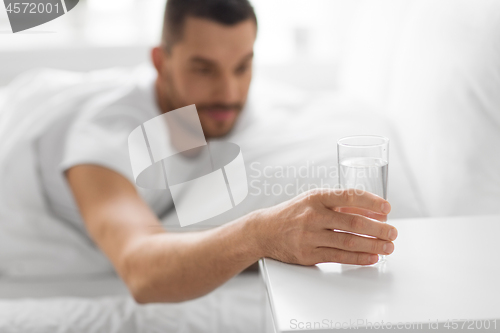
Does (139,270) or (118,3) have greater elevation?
(118,3)

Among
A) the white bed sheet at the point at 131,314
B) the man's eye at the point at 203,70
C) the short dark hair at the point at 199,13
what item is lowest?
the white bed sheet at the point at 131,314

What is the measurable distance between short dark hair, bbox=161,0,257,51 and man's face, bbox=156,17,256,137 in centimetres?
1

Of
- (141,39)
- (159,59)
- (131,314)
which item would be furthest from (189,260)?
(141,39)

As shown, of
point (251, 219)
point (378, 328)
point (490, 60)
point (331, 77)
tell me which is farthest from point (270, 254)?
point (331, 77)

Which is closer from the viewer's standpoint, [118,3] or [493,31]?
[493,31]

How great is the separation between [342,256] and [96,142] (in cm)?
53

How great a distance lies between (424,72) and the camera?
2.61 ft

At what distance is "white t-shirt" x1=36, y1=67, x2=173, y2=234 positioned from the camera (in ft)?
2.70

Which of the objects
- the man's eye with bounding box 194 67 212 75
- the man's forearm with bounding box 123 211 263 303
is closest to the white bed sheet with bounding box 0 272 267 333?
the man's forearm with bounding box 123 211 263 303

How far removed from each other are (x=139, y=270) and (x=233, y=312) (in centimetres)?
16

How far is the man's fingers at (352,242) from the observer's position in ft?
1.51

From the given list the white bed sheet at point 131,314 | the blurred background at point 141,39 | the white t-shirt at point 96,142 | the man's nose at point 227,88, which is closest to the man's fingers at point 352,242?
the white bed sheet at point 131,314

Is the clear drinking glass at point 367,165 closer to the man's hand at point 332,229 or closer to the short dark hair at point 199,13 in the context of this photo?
the man's hand at point 332,229

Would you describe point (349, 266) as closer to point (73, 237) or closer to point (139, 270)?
point (139, 270)
